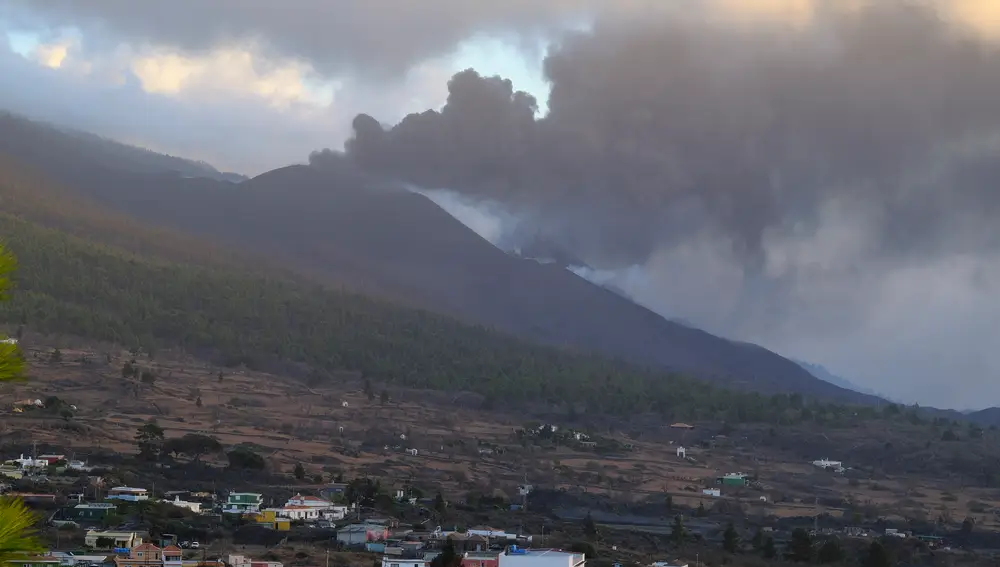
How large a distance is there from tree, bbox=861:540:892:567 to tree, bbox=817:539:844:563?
116 centimetres

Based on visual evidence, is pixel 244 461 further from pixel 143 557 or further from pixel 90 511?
pixel 143 557

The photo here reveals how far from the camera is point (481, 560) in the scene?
47.0 meters

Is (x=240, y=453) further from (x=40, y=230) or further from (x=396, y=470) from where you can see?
(x=40, y=230)

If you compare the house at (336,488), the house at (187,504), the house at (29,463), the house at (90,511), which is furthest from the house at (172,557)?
the house at (336,488)

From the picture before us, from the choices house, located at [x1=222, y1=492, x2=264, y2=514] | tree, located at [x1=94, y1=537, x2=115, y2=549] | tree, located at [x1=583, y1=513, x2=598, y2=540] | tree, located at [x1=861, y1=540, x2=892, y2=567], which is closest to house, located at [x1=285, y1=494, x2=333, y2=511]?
house, located at [x1=222, y1=492, x2=264, y2=514]

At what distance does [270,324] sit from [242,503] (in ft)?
307

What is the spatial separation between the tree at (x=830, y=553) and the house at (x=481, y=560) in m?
20.9

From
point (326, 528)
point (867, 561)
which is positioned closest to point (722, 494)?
point (867, 561)

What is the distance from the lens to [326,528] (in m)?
60.7

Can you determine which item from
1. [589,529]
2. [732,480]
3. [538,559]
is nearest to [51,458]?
[589,529]

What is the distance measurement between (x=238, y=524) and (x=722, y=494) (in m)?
43.4

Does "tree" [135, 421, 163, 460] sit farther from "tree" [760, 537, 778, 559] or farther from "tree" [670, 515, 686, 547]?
"tree" [760, 537, 778, 559]

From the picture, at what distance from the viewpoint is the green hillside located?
468 ft

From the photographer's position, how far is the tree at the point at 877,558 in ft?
201
